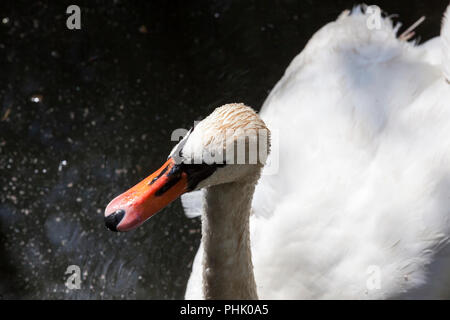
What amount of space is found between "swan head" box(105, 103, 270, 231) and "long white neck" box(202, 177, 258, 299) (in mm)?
101

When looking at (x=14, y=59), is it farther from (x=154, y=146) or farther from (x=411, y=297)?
(x=411, y=297)

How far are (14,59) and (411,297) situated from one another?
7.51ft

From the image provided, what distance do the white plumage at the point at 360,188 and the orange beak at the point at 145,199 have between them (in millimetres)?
636

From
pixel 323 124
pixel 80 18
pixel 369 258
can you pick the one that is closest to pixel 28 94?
pixel 80 18

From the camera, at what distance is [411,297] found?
189cm

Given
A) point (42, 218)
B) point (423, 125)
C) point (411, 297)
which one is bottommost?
point (411, 297)

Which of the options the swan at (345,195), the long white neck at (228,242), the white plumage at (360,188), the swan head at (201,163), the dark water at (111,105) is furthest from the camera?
the dark water at (111,105)

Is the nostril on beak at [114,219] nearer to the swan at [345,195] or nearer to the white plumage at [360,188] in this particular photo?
the swan at [345,195]

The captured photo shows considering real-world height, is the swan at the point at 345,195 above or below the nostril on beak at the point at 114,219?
above

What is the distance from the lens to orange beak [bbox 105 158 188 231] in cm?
142

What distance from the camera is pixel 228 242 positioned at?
1677mm

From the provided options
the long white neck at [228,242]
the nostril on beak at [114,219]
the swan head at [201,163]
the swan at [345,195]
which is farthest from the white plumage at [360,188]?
the nostril on beak at [114,219]

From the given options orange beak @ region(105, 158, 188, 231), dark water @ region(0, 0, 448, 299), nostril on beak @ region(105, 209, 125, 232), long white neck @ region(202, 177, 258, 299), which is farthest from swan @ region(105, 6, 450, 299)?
dark water @ region(0, 0, 448, 299)

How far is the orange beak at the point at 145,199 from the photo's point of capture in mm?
1425
